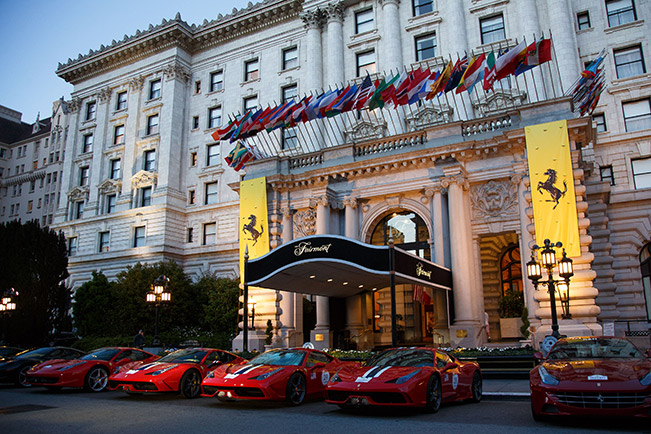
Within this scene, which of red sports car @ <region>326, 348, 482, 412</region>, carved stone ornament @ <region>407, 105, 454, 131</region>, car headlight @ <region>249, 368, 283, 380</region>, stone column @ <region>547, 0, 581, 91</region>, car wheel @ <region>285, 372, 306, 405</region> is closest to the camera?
red sports car @ <region>326, 348, 482, 412</region>

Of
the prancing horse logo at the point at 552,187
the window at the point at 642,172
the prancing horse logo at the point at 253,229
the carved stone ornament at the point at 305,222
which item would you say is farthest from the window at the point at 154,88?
the window at the point at 642,172

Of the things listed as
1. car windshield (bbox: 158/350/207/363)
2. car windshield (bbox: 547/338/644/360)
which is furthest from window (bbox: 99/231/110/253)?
car windshield (bbox: 547/338/644/360)

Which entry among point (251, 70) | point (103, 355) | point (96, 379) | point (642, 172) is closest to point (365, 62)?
point (251, 70)

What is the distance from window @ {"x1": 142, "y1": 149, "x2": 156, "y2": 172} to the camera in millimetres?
47531

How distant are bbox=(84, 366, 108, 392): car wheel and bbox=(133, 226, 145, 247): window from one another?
1157 inches

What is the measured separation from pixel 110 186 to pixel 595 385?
47563 millimetres

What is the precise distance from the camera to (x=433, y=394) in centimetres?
1091

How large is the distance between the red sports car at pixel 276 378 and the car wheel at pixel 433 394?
3.41m

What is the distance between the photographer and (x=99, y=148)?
50.6 m

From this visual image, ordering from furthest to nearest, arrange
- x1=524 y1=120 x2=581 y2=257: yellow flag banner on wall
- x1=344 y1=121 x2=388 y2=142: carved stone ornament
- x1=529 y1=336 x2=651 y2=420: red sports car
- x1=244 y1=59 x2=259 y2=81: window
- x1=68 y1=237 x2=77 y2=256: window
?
x1=68 y1=237 x2=77 y2=256: window → x1=244 y1=59 x2=259 y2=81: window → x1=344 y1=121 x2=388 y2=142: carved stone ornament → x1=524 y1=120 x2=581 y2=257: yellow flag banner on wall → x1=529 y1=336 x2=651 y2=420: red sports car

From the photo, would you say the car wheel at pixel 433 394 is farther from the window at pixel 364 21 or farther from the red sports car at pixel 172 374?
the window at pixel 364 21

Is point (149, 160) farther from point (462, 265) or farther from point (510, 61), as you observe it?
point (510, 61)

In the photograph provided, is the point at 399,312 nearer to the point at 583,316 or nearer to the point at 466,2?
the point at 583,316

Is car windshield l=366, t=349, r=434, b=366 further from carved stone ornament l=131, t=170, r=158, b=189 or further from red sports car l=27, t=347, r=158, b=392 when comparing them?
carved stone ornament l=131, t=170, r=158, b=189
